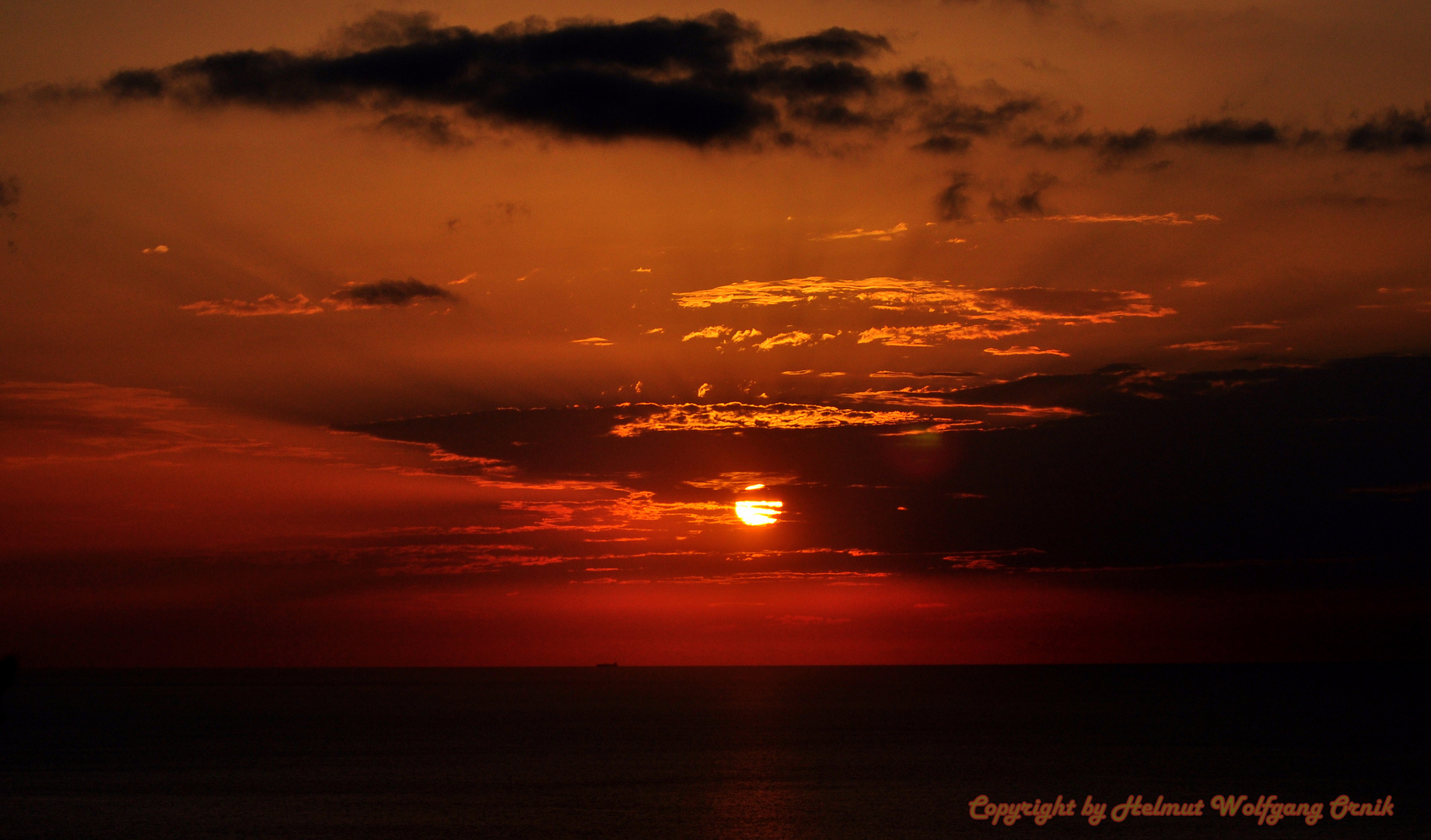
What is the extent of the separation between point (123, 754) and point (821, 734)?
62.4 meters

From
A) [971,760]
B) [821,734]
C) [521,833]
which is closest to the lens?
[521,833]

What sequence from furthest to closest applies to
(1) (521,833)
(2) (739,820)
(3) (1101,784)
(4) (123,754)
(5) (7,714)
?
(5) (7,714), (4) (123,754), (3) (1101,784), (2) (739,820), (1) (521,833)

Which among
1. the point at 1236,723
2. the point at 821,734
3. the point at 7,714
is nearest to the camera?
the point at 821,734

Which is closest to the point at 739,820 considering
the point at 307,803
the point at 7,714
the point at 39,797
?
the point at 307,803

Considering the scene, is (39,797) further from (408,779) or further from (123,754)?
(123,754)

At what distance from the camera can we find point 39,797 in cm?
7100

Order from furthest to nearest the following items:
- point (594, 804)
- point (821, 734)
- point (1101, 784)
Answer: point (821, 734) < point (1101, 784) < point (594, 804)

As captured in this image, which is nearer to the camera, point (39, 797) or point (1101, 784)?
point (39, 797)

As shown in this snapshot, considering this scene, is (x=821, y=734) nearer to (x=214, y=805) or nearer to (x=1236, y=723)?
(x=1236, y=723)

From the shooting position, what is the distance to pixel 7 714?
169m

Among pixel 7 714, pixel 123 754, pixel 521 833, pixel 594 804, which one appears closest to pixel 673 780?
pixel 594 804

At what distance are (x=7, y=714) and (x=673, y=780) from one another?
13290 centimetres

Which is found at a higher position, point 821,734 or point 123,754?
point 123,754

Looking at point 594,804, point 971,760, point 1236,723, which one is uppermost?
point 594,804
